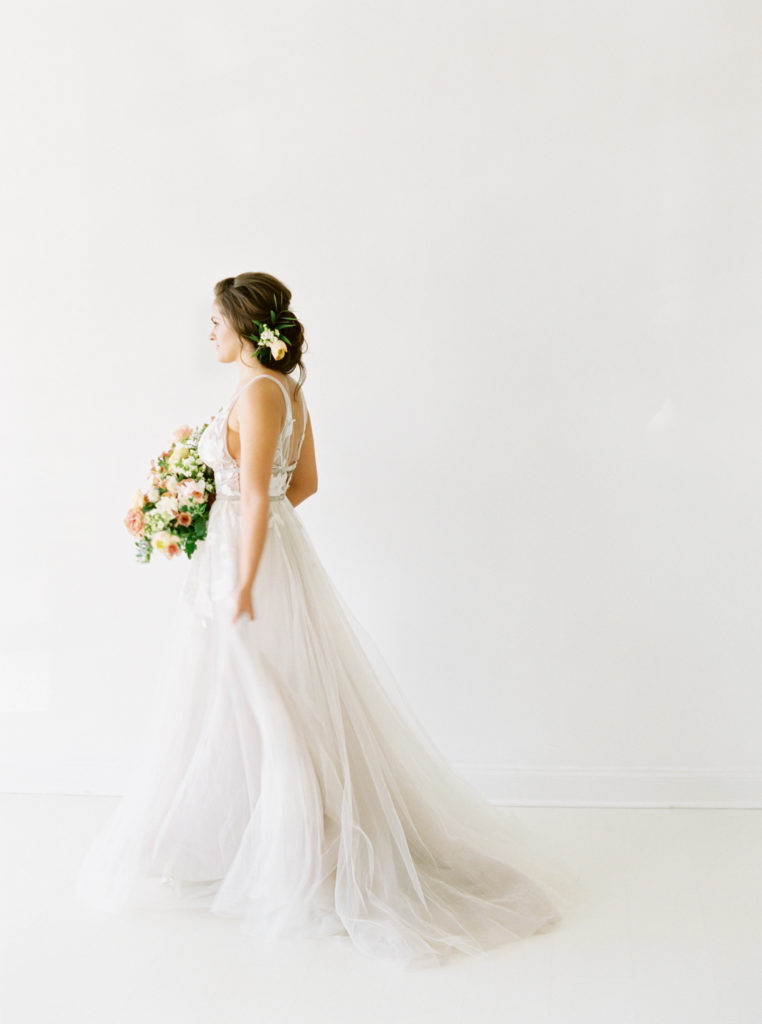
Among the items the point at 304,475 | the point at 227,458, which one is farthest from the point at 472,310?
the point at 227,458

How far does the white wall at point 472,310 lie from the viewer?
366 cm

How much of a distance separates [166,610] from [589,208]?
2117 mm

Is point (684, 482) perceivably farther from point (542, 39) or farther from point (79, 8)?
point (79, 8)

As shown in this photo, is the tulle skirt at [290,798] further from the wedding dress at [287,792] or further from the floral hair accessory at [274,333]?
the floral hair accessory at [274,333]

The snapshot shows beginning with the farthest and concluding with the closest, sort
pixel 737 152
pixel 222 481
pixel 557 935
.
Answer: pixel 737 152 < pixel 222 481 < pixel 557 935

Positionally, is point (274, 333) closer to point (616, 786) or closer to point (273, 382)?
point (273, 382)

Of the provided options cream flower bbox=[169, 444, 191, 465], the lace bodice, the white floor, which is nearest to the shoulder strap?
the lace bodice

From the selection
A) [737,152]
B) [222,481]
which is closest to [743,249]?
[737,152]

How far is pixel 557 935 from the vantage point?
2.81 metres

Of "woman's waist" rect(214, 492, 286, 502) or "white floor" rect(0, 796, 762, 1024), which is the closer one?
"white floor" rect(0, 796, 762, 1024)

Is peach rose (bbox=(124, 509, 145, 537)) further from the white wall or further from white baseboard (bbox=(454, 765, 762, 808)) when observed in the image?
white baseboard (bbox=(454, 765, 762, 808))

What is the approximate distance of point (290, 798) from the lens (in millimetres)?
2898

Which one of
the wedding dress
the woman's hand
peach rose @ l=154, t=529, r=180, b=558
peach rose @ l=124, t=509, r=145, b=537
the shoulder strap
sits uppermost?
the shoulder strap

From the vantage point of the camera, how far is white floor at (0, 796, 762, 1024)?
2486mm
